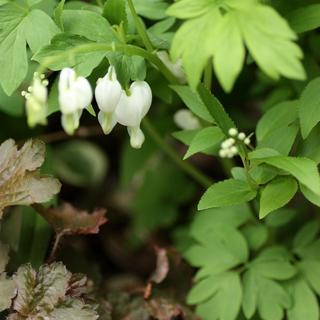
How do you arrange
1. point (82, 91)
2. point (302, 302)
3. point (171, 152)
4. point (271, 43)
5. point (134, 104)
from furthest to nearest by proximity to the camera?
point (171, 152), point (302, 302), point (134, 104), point (82, 91), point (271, 43)

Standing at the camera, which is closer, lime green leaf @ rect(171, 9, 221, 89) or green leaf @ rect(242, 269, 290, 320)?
lime green leaf @ rect(171, 9, 221, 89)

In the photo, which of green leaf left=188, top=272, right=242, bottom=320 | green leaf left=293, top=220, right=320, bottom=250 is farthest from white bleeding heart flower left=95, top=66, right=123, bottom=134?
green leaf left=293, top=220, right=320, bottom=250

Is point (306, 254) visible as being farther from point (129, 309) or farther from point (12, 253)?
point (12, 253)

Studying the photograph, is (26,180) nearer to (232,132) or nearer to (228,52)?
(232,132)

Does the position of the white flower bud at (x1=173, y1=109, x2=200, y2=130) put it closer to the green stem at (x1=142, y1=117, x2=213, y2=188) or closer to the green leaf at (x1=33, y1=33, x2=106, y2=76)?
the green stem at (x1=142, y1=117, x2=213, y2=188)

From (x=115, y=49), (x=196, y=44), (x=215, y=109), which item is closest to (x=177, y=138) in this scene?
(x=215, y=109)

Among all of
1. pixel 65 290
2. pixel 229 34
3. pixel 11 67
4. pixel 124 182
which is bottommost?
pixel 124 182

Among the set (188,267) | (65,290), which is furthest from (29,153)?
(188,267)
